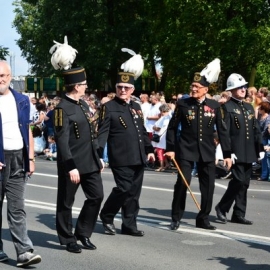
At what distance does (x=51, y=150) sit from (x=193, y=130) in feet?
48.7


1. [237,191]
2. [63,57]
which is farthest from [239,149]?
[63,57]

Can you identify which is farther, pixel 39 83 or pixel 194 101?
pixel 39 83

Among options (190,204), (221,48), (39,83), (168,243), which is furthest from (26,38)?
(168,243)

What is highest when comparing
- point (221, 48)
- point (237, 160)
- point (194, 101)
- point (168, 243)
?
point (221, 48)

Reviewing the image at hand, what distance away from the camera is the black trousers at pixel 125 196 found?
9.80 metres

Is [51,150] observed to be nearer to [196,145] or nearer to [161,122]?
[161,122]

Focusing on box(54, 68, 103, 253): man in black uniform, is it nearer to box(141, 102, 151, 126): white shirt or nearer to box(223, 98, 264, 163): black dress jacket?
box(223, 98, 264, 163): black dress jacket

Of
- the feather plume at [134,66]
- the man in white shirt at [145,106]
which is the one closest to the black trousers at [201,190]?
the feather plume at [134,66]

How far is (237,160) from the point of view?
10992mm

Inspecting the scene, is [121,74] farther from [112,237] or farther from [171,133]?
[112,237]

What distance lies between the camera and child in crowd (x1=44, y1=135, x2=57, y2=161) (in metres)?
24.4

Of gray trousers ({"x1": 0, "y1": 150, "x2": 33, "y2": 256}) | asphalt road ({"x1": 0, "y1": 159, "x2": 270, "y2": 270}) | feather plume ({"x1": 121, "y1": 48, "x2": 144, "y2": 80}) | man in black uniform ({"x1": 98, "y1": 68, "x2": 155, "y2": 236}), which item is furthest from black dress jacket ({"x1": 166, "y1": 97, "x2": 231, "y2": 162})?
gray trousers ({"x1": 0, "y1": 150, "x2": 33, "y2": 256})

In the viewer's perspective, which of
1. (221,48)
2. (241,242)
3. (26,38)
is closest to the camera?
(241,242)

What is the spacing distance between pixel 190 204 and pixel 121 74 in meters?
3.69
